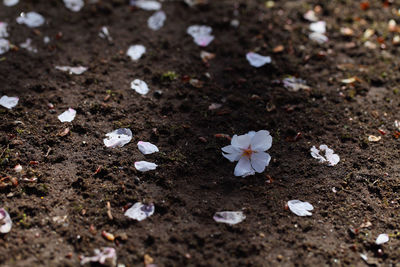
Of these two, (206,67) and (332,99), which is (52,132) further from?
(332,99)

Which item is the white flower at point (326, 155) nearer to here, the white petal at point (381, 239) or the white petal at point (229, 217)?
the white petal at point (381, 239)

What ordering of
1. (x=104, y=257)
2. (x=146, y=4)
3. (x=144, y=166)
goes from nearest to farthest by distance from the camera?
1. (x=104, y=257)
2. (x=144, y=166)
3. (x=146, y=4)

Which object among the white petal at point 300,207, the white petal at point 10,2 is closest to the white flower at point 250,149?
the white petal at point 300,207

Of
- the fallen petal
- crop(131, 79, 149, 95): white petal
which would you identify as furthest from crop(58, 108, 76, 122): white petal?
the fallen petal

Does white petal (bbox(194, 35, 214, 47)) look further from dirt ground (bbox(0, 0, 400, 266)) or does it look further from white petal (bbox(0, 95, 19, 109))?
white petal (bbox(0, 95, 19, 109))

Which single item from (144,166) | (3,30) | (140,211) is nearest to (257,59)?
(144,166)

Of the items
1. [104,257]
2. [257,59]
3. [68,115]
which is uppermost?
[257,59]

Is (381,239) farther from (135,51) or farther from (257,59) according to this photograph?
(135,51)
